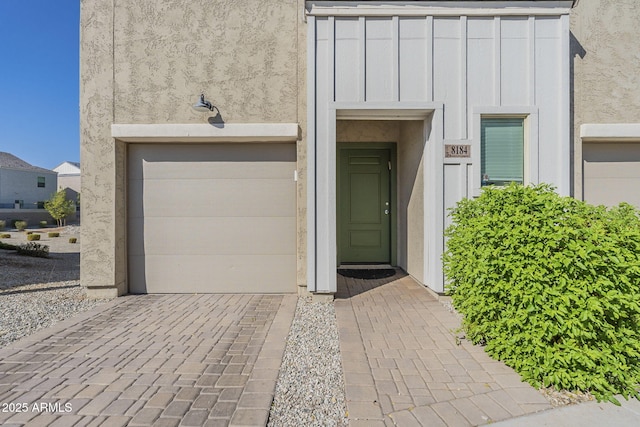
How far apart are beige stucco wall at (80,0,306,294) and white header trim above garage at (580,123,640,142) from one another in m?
4.32

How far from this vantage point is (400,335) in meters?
3.30

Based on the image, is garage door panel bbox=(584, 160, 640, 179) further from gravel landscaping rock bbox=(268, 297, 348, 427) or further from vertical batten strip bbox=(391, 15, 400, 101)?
gravel landscaping rock bbox=(268, 297, 348, 427)

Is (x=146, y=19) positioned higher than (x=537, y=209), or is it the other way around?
(x=146, y=19)

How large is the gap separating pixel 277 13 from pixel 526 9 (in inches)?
144

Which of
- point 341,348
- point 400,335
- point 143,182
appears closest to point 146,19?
point 143,182

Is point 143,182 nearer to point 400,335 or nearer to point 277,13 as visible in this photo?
point 277,13

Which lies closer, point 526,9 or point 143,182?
point 526,9

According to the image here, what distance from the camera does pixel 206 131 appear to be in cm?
460

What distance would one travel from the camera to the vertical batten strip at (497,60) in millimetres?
4254

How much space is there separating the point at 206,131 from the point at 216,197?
106 centimetres

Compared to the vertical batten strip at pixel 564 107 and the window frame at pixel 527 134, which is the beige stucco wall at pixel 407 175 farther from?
the vertical batten strip at pixel 564 107

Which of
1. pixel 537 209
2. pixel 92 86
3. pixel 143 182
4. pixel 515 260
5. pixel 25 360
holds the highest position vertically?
pixel 92 86

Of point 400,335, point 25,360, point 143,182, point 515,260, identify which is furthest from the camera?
point 143,182

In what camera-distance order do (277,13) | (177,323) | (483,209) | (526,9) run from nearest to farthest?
(483,209), (177,323), (526,9), (277,13)
